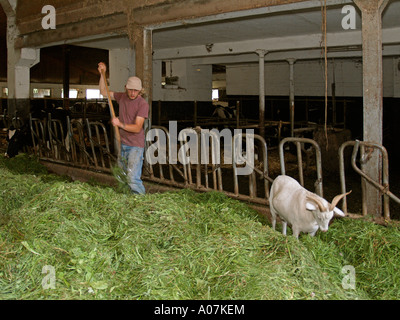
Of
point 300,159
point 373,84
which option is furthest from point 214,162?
point 373,84

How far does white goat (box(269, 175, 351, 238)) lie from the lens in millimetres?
4086

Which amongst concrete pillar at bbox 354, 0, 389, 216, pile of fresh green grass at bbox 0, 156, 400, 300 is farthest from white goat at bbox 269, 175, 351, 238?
concrete pillar at bbox 354, 0, 389, 216

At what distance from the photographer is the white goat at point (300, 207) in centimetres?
409

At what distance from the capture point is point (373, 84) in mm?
4938

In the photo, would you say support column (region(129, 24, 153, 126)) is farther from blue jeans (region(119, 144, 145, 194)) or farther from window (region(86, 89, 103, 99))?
window (region(86, 89, 103, 99))

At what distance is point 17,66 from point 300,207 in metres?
9.29

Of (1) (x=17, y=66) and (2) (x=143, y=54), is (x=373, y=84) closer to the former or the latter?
(2) (x=143, y=54)

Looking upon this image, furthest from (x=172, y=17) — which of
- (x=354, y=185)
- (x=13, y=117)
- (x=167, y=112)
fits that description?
(x=167, y=112)

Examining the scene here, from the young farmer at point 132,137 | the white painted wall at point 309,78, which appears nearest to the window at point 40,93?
the white painted wall at point 309,78

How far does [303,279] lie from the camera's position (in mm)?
2963

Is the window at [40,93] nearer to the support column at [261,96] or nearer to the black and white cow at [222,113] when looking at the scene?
the black and white cow at [222,113]

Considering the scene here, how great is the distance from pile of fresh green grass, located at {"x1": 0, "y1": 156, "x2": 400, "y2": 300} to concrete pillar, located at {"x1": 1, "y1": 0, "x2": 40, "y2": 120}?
763 centimetres

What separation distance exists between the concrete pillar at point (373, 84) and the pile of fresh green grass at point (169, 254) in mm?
766
